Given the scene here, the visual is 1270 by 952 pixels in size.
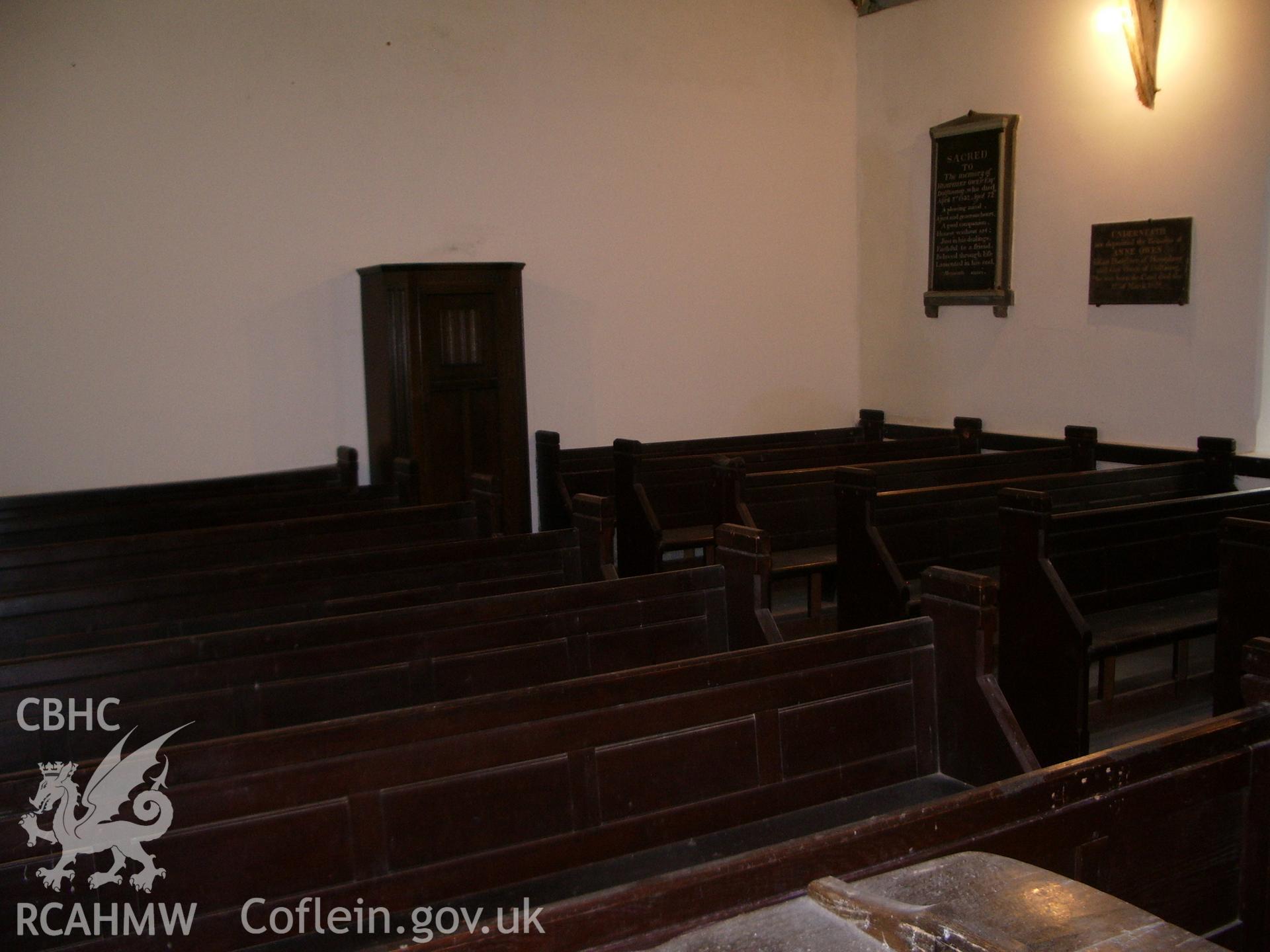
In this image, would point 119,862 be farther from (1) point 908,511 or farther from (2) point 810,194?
(2) point 810,194

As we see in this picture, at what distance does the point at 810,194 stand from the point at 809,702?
6.17 meters

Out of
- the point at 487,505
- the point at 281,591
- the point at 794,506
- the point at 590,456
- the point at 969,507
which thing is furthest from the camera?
the point at 590,456

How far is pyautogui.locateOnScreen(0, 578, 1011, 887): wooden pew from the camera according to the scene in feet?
6.07

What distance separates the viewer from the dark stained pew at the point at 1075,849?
4.02 feet

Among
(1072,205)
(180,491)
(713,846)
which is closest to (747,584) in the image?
(713,846)

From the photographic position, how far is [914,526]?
4.57 meters

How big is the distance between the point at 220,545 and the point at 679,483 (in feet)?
9.17

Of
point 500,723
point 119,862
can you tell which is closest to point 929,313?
point 500,723

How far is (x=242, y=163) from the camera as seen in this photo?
6.20m

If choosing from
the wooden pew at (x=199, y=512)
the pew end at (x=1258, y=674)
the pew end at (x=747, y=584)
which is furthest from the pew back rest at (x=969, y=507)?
the pew end at (x=1258, y=674)

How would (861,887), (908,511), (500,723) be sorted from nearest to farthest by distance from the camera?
(861,887) < (500,723) < (908,511)

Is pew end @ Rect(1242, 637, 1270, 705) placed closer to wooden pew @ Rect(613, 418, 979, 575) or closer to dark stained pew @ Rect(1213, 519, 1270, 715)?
dark stained pew @ Rect(1213, 519, 1270, 715)

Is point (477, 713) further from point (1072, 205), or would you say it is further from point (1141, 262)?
point (1072, 205)

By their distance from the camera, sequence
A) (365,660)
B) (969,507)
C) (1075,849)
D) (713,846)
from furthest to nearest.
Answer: (969,507)
(365,660)
(713,846)
(1075,849)
